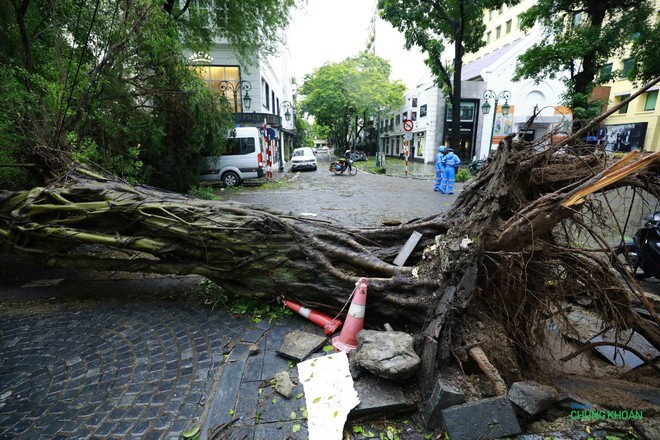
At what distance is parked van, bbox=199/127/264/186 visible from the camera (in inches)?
598

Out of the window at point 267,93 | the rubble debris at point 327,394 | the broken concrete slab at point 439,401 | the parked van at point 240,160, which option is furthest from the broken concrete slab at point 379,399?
the window at point 267,93

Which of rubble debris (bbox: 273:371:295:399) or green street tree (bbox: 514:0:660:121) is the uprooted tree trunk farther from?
green street tree (bbox: 514:0:660:121)

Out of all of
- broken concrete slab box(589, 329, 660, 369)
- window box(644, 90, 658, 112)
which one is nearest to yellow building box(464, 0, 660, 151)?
window box(644, 90, 658, 112)

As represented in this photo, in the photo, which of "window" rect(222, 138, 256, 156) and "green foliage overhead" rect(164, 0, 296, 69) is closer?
"green foliage overhead" rect(164, 0, 296, 69)

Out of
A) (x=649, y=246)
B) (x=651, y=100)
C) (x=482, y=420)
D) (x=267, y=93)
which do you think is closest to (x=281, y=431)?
(x=482, y=420)

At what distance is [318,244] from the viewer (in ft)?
12.4

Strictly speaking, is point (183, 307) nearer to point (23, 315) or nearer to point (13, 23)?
point (23, 315)

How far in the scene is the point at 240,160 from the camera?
50.6ft

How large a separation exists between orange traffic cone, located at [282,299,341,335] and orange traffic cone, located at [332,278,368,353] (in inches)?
7.8

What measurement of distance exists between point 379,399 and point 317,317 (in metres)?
1.25

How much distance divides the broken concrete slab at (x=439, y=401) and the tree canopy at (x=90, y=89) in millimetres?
5875

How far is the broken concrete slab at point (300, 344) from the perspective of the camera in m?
2.97

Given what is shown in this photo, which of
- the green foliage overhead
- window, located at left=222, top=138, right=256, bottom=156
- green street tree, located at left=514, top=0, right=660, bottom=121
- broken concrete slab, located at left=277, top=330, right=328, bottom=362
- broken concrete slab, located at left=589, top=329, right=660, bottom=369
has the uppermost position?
the green foliage overhead

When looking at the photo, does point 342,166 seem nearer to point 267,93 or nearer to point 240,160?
point 240,160
